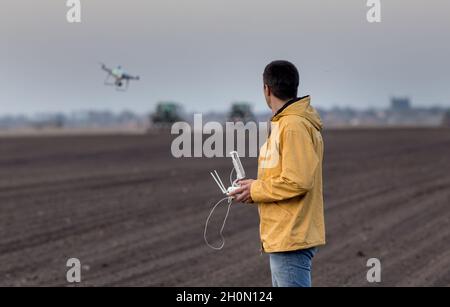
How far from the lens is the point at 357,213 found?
15391mm

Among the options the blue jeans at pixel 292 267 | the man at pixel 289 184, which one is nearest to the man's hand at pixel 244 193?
the man at pixel 289 184

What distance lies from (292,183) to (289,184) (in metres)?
0.02

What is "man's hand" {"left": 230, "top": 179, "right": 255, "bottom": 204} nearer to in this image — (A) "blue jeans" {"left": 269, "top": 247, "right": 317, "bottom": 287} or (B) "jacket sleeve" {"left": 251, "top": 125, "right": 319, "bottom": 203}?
(B) "jacket sleeve" {"left": 251, "top": 125, "right": 319, "bottom": 203}

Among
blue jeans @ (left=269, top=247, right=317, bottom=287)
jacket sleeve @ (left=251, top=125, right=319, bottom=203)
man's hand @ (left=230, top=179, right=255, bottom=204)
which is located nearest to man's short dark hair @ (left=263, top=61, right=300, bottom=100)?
jacket sleeve @ (left=251, top=125, right=319, bottom=203)

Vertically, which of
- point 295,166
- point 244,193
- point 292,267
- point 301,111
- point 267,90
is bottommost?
point 292,267

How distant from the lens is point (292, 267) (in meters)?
5.39

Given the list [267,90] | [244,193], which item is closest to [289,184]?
[244,193]

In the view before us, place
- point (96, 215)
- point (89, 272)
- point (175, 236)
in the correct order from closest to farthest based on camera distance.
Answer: point (89, 272) → point (175, 236) → point (96, 215)

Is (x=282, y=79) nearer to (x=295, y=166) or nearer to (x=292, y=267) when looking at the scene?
(x=295, y=166)
